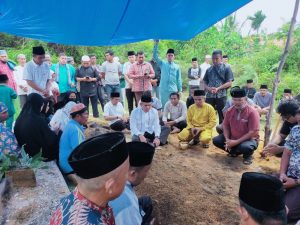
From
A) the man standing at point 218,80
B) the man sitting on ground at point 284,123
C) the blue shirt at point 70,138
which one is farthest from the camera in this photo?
the man standing at point 218,80

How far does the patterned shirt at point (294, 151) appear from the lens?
→ 3697 millimetres

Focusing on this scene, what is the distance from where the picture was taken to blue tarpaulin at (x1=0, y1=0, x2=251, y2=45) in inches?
147

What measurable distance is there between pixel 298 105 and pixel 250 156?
1622 mm

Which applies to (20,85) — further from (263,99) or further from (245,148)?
(263,99)

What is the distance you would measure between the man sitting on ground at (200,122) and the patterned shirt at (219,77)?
0.50 m

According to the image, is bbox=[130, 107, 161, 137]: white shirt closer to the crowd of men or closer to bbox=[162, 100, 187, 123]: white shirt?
the crowd of men

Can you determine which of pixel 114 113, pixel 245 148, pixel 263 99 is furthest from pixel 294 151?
pixel 263 99

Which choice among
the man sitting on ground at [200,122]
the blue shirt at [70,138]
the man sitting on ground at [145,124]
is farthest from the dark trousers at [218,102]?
the blue shirt at [70,138]

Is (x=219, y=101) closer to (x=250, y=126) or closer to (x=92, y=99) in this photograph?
(x=250, y=126)

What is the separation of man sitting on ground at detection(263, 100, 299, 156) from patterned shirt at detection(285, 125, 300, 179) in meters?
0.62

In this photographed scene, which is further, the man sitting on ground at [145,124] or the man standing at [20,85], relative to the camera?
the man standing at [20,85]

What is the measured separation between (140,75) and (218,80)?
1.85 meters

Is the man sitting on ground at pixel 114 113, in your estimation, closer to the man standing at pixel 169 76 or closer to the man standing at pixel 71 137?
the man standing at pixel 169 76

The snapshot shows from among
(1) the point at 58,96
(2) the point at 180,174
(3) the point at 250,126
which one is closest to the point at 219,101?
(3) the point at 250,126
